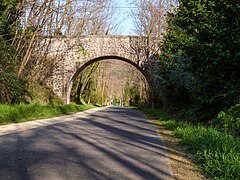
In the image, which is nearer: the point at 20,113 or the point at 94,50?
the point at 20,113

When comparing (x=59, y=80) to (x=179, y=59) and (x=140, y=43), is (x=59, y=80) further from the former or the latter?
(x=179, y=59)

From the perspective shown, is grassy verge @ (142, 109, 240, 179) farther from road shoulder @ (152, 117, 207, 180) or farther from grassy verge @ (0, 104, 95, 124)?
grassy verge @ (0, 104, 95, 124)

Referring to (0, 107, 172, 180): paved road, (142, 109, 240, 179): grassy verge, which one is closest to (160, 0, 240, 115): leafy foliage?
(142, 109, 240, 179): grassy verge

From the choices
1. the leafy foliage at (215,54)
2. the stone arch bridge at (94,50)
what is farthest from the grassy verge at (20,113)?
the stone arch bridge at (94,50)

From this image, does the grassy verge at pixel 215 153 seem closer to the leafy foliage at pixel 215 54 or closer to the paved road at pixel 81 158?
the paved road at pixel 81 158

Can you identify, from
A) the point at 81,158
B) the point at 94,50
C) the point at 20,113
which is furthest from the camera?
the point at 94,50

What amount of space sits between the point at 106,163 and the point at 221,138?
2275 mm

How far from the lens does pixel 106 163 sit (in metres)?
3.73

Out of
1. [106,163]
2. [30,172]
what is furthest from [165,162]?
[30,172]

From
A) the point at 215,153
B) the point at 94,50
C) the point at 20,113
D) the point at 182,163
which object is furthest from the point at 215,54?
the point at 94,50

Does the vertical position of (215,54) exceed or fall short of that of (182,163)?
it exceeds it

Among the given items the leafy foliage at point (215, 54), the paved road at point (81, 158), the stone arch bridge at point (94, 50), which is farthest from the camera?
the stone arch bridge at point (94, 50)

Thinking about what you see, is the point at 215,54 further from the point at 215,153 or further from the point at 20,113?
the point at 20,113

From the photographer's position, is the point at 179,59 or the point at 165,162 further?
the point at 179,59
